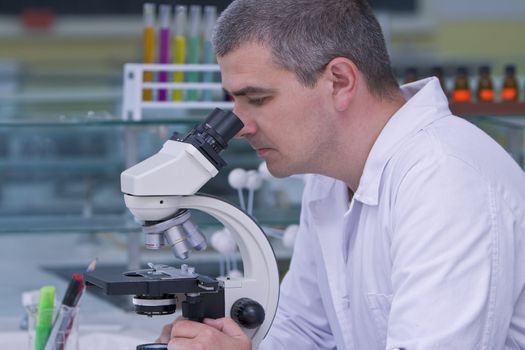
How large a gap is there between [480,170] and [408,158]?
12 centimetres

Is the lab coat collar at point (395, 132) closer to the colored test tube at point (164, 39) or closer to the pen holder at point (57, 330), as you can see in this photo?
the pen holder at point (57, 330)

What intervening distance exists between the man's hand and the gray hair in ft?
1.29

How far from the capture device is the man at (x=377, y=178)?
4.44ft

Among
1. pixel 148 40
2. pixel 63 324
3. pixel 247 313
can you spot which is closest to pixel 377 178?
pixel 247 313

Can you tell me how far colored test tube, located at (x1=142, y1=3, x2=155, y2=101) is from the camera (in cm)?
240

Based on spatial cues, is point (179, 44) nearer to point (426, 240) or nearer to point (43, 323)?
point (43, 323)

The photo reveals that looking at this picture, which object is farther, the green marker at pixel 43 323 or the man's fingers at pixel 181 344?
the green marker at pixel 43 323

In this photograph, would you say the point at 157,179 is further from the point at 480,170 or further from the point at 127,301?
the point at 127,301

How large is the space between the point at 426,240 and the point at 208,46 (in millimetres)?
1192

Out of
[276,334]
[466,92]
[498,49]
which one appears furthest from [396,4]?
[276,334]

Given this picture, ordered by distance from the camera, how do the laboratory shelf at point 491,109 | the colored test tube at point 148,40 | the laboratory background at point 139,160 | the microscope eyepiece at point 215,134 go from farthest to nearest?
the laboratory shelf at point 491,109
the colored test tube at point 148,40
the laboratory background at point 139,160
the microscope eyepiece at point 215,134

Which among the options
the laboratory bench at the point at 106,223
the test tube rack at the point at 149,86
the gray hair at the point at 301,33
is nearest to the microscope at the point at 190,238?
the gray hair at the point at 301,33

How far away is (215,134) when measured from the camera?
4.82 feet

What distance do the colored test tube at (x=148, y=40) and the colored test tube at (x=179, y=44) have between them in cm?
6
